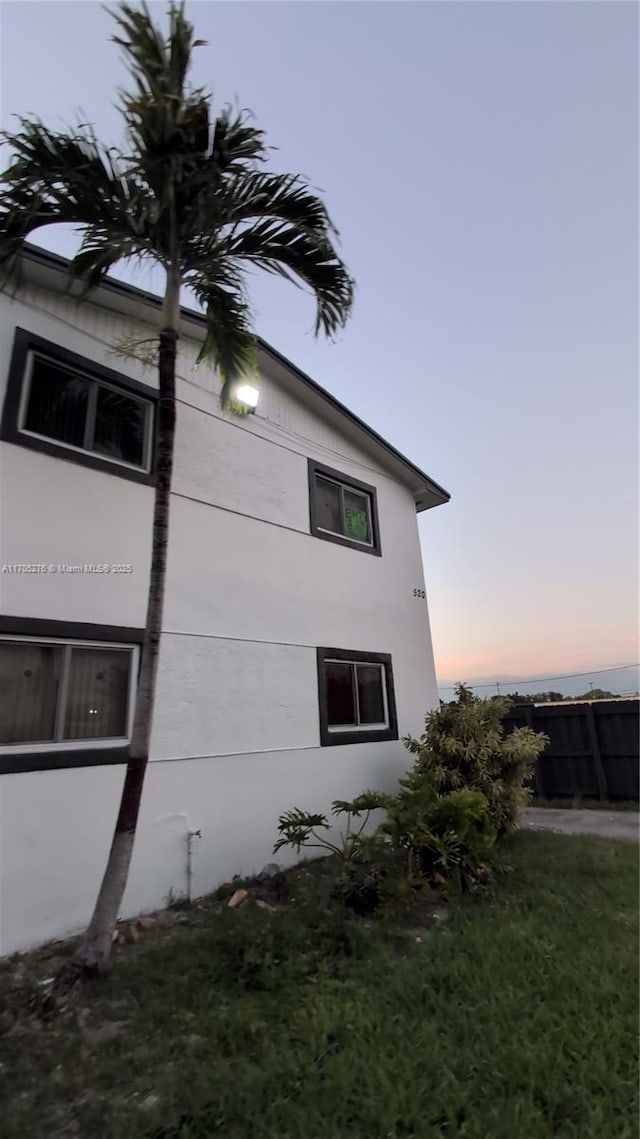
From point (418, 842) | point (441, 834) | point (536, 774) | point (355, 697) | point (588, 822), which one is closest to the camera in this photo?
point (418, 842)

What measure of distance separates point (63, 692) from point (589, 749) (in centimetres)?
914

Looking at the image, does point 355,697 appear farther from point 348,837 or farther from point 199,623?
point 199,623

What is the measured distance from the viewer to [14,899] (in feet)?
13.6

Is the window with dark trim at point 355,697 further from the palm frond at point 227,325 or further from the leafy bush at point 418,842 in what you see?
the palm frond at point 227,325

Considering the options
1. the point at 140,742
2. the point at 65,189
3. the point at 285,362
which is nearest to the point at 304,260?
the point at 65,189

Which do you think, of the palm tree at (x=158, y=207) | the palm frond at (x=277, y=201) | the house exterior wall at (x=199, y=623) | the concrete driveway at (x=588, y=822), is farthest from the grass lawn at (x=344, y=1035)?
the palm frond at (x=277, y=201)

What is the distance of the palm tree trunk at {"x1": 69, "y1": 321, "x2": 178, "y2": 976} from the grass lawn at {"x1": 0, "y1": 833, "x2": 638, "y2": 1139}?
28 cm

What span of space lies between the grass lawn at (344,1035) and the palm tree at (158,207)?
0.72 meters

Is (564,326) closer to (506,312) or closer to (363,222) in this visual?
(506,312)

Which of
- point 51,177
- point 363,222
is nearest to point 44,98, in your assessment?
point 51,177

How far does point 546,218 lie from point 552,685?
17.7m

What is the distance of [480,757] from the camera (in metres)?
6.73

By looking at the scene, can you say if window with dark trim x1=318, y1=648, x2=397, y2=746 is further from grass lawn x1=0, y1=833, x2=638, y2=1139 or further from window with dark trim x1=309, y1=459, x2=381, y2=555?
grass lawn x1=0, y1=833, x2=638, y2=1139

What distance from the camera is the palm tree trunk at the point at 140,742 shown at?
3605 mm
